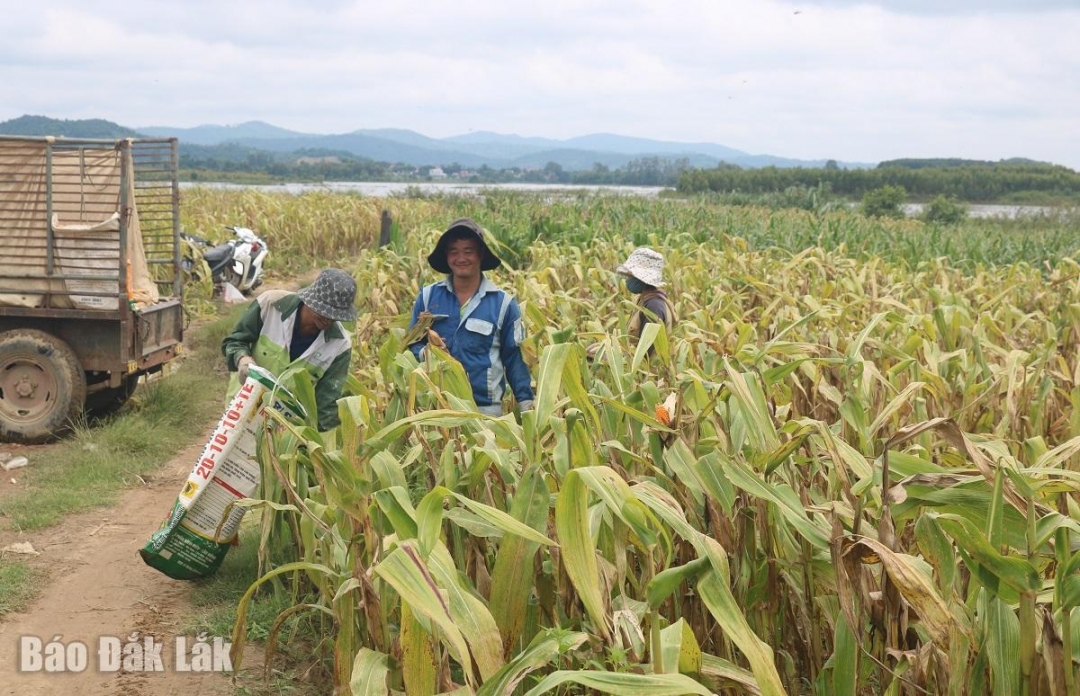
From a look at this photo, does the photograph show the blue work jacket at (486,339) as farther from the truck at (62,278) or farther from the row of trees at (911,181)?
the row of trees at (911,181)

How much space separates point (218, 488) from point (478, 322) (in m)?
1.35

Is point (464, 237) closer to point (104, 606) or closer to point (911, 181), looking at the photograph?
point (104, 606)

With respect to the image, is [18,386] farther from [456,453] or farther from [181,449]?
[456,453]

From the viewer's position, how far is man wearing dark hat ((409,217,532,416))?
15.3 ft

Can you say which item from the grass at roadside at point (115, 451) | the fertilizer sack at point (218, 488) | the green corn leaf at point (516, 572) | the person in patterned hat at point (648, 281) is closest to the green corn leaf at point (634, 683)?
the green corn leaf at point (516, 572)

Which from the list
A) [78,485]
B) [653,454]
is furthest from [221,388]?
[653,454]

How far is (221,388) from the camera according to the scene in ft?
29.3

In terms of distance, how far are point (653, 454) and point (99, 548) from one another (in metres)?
3.62

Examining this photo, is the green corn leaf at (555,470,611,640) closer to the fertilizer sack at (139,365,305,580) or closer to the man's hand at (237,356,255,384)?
the fertilizer sack at (139,365,305,580)

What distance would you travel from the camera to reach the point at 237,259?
543 inches

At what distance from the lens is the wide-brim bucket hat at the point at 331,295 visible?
14.1 feet

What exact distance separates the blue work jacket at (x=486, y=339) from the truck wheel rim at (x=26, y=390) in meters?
3.45

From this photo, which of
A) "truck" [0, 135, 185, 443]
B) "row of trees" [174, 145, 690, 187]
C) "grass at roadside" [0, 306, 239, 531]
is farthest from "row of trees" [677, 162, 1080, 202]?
"truck" [0, 135, 185, 443]

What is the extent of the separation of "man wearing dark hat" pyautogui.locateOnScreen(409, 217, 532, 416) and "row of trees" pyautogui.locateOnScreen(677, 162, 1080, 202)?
38707 mm
